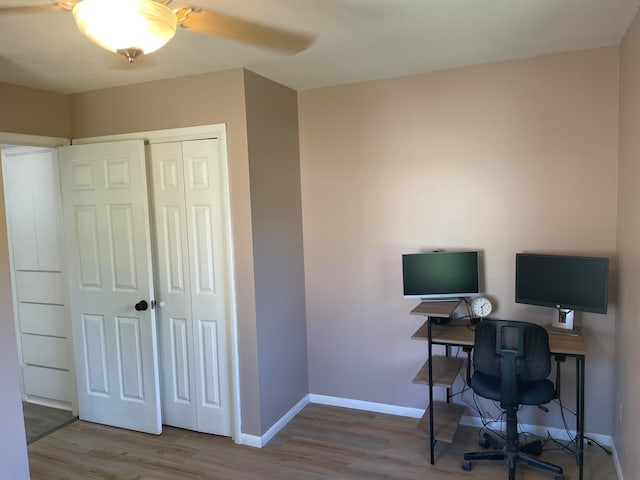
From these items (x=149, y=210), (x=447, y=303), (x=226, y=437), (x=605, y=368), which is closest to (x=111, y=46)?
(x=149, y=210)

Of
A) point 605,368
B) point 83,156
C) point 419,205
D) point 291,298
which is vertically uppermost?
point 83,156

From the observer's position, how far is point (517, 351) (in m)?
2.52

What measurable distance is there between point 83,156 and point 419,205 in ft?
7.92

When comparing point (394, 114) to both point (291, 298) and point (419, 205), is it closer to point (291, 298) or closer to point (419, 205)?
point (419, 205)

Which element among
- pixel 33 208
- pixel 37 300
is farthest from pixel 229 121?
pixel 37 300

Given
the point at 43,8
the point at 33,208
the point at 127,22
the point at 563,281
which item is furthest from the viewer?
the point at 33,208

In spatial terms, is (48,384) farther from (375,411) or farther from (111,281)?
(375,411)

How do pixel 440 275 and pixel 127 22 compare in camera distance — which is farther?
pixel 440 275

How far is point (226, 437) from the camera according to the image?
10.9ft

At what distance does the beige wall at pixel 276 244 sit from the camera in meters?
3.14

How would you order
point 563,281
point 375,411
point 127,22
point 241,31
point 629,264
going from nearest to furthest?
point 127,22
point 241,31
point 629,264
point 563,281
point 375,411

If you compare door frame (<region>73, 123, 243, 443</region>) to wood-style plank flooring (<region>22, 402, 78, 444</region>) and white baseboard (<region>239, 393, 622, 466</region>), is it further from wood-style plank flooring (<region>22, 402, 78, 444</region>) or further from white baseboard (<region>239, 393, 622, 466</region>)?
wood-style plank flooring (<region>22, 402, 78, 444</region>)

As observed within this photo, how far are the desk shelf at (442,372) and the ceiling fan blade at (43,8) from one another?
8.60 feet

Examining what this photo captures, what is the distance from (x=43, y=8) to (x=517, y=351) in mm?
2586
